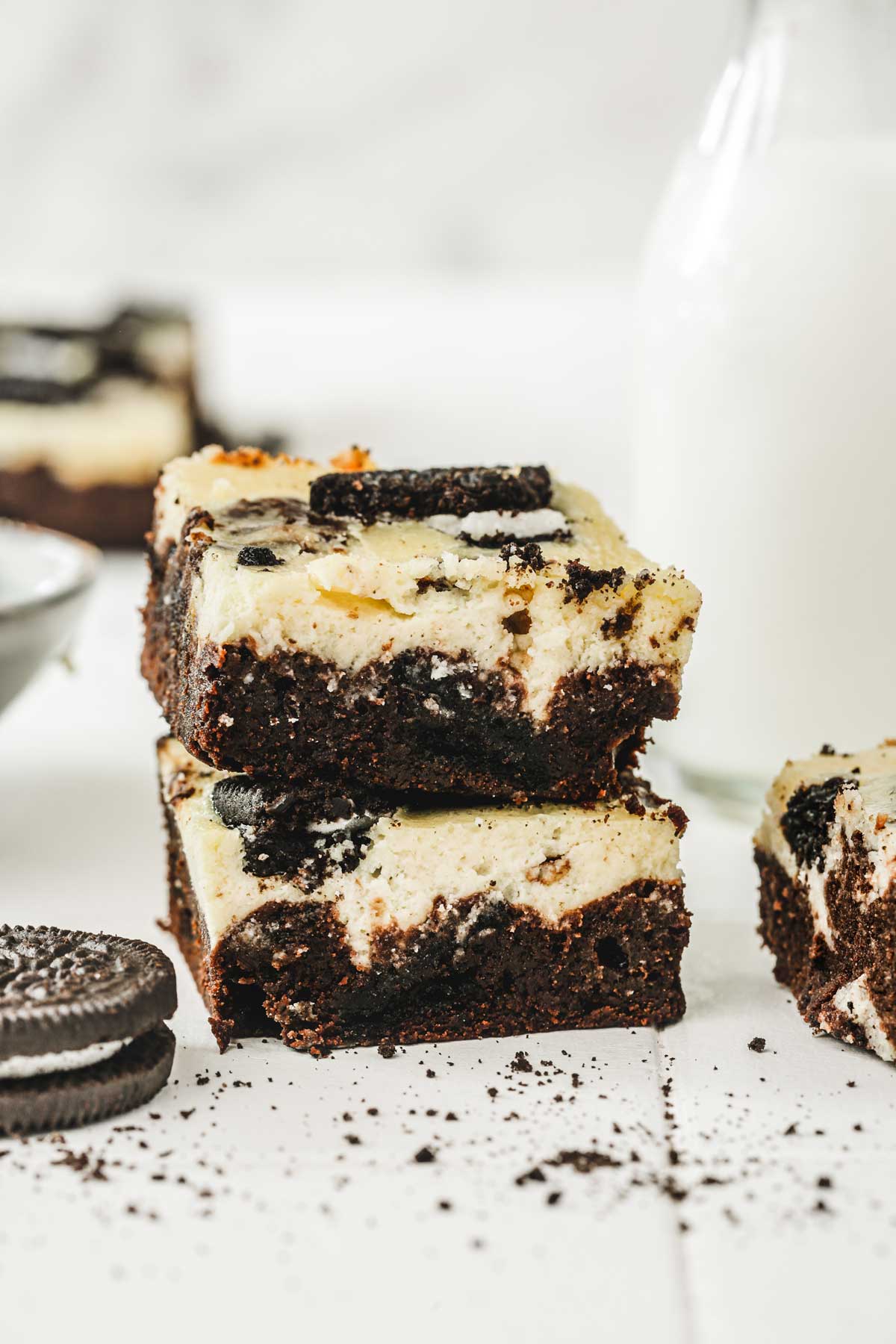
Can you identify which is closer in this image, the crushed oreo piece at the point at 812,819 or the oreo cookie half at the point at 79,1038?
the oreo cookie half at the point at 79,1038

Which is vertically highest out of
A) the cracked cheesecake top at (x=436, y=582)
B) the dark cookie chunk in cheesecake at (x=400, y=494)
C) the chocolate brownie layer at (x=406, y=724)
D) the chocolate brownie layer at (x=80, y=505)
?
the dark cookie chunk in cheesecake at (x=400, y=494)

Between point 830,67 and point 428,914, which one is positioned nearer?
point 428,914

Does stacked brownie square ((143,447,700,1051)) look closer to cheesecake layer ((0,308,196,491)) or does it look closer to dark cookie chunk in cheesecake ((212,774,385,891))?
dark cookie chunk in cheesecake ((212,774,385,891))

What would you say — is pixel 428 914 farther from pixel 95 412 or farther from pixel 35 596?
pixel 95 412

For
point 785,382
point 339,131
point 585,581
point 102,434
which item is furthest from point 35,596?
point 339,131

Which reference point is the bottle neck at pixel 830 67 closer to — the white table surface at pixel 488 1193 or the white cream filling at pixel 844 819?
the white cream filling at pixel 844 819

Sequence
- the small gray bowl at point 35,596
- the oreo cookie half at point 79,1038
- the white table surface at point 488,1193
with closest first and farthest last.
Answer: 1. the white table surface at point 488,1193
2. the oreo cookie half at point 79,1038
3. the small gray bowl at point 35,596

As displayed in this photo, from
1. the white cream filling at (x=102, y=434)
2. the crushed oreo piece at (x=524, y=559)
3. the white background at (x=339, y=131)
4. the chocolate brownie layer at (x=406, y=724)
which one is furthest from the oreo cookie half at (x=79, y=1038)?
the white background at (x=339, y=131)

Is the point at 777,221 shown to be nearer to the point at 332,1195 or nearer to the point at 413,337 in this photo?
the point at 332,1195
